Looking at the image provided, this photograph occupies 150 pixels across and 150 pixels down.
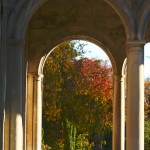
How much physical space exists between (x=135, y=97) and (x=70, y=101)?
1802 centimetres

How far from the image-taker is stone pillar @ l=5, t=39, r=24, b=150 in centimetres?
1381

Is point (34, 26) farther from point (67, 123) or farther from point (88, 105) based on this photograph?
point (88, 105)

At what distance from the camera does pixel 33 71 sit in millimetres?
22422

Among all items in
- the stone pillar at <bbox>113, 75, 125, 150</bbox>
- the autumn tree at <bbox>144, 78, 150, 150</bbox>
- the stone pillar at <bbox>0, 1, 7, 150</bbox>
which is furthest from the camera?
the autumn tree at <bbox>144, 78, 150, 150</bbox>

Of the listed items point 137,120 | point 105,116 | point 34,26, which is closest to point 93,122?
point 105,116

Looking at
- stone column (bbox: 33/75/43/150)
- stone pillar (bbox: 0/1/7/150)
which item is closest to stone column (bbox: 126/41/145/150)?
stone pillar (bbox: 0/1/7/150)

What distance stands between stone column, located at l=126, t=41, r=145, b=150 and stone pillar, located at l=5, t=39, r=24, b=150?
3473 millimetres

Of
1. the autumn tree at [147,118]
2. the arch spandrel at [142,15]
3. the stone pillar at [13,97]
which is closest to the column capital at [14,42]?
the stone pillar at [13,97]

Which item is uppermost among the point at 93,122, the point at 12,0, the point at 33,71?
the point at 12,0

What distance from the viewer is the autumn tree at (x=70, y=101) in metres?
31.5

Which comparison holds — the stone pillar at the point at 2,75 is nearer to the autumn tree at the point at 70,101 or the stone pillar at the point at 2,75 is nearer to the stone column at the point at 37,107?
the stone column at the point at 37,107

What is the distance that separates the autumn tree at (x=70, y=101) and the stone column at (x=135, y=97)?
15.6 meters

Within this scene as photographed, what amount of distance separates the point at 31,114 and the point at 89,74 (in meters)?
14.2

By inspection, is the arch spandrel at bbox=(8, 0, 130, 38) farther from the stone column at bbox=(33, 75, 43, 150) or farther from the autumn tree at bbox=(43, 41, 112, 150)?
the autumn tree at bbox=(43, 41, 112, 150)
